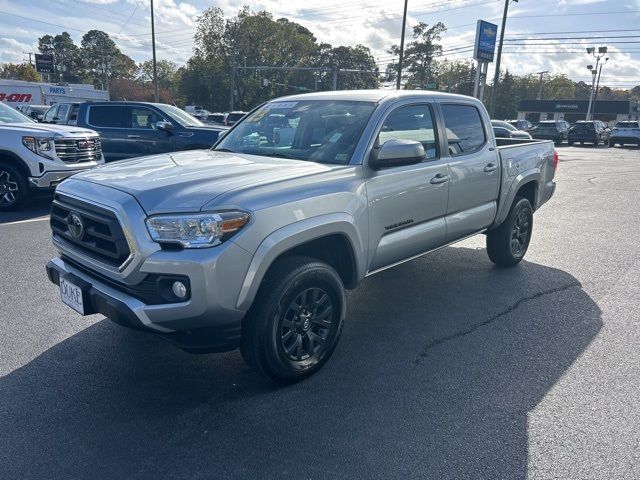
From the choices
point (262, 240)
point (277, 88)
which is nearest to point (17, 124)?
point (262, 240)

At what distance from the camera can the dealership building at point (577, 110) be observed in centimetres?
6458

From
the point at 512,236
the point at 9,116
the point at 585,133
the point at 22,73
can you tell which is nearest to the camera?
the point at 512,236

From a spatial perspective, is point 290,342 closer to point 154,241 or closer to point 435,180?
point 154,241

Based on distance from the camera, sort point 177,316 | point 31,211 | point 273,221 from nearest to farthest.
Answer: point 177,316 → point 273,221 → point 31,211

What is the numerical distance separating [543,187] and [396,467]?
15.6 ft

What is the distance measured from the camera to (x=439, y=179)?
434cm

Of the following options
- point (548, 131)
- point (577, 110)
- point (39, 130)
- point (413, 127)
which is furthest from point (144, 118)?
point (577, 110)

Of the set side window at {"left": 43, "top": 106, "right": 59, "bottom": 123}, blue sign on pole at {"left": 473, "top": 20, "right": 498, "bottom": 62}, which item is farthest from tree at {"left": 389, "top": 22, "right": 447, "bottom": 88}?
side window at {"left": 43, "top": 106, "right": 59, "bottom": 123}

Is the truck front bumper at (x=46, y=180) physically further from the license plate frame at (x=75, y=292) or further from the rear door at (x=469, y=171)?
the rear door at (x=469, y=171)

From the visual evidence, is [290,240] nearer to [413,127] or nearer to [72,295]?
[72,295]

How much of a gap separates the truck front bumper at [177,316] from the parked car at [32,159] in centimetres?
620

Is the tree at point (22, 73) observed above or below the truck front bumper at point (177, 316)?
above

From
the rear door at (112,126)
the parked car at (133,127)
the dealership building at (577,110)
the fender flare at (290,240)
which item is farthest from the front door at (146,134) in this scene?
the dealership building at (577,110)

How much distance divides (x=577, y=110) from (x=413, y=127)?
236 ft
